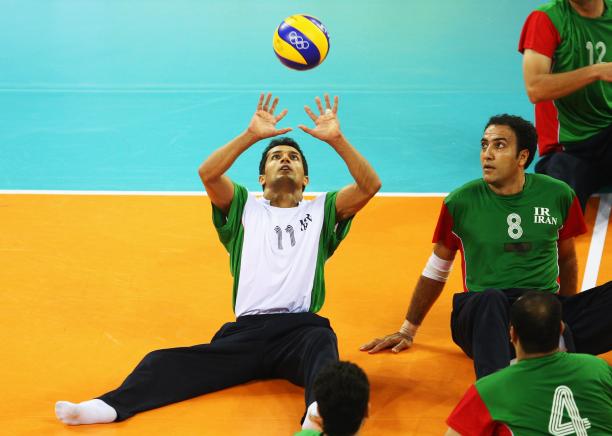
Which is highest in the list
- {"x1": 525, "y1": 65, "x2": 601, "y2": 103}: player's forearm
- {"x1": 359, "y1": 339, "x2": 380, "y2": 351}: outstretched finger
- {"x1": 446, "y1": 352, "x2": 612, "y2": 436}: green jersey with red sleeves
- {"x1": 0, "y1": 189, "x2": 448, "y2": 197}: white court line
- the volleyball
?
the volleyball

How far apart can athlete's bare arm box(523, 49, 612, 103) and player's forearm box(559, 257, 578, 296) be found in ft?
7.13

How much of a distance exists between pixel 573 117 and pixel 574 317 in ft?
10.2

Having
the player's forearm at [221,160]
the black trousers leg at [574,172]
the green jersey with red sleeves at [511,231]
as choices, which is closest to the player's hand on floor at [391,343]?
the green jersey with red sleeves at [511,231]

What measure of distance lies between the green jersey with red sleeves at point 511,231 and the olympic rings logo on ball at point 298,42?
1873 mm

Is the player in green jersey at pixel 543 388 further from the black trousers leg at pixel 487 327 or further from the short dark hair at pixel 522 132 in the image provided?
the short dark hair at pixel 522 132

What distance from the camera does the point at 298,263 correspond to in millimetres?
6570

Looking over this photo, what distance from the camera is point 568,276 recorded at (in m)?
6.67

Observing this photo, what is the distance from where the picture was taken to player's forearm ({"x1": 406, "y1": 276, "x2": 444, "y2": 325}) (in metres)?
6.70

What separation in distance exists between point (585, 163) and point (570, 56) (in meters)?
0.96

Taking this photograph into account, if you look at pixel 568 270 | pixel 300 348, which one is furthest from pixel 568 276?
pixel 300 348

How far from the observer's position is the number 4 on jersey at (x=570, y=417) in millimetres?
4473

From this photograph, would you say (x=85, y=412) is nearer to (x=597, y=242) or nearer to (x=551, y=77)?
(x=597, y=242)

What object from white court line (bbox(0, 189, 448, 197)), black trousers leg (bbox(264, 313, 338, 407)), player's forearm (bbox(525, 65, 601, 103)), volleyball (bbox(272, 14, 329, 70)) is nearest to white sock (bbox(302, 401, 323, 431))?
black trousers leg (bbox(264, 313, 338, 407))

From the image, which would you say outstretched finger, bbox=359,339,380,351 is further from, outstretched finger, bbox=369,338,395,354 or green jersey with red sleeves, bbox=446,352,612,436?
green jersey with red sleeves, bbox=446,352,612,436
